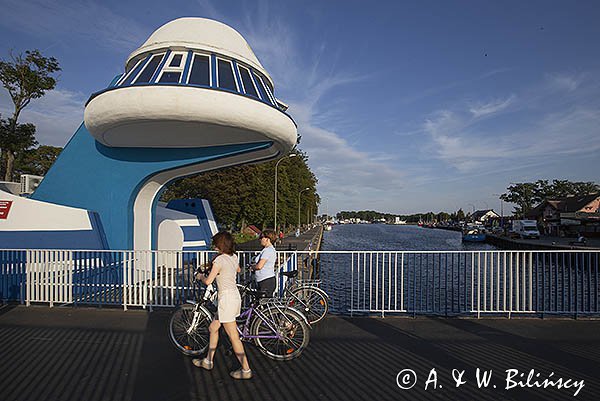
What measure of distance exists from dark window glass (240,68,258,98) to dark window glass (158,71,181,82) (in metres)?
1.97

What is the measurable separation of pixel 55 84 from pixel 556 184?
92937 millimetres

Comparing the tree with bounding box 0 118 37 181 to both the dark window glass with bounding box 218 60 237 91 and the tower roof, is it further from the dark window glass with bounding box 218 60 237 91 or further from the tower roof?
the dark window glass with bounding box 218 60 237 91

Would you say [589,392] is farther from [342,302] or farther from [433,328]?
[342,302]

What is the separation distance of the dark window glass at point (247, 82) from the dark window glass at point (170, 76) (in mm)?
1970

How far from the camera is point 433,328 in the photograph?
255 inches

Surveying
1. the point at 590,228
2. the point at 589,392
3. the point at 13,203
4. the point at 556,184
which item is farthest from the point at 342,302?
the point at 556,184

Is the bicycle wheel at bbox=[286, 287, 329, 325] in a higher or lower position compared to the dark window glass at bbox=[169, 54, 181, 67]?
lower

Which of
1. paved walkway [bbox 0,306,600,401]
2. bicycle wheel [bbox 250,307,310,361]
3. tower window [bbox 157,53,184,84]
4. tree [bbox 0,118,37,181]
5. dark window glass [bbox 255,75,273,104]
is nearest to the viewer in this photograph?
paved walkway [bbox 0,306,600,401]

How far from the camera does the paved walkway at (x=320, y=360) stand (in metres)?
4.17

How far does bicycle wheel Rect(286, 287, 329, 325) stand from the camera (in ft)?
21.6

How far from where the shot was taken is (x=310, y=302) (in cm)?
672

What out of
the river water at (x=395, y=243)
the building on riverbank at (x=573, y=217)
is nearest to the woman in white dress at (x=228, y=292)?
the river water at (x=395, y=243)

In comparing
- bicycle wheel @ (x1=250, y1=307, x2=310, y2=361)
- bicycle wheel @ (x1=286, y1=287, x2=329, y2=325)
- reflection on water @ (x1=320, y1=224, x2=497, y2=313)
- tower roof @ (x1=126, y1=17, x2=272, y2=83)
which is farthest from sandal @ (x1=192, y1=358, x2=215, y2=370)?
tower roof @ (x1=126, y1=17, x2=272, y2=83)

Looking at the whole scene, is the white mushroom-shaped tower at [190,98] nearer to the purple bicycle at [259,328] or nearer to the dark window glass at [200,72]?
the dark window glass at [200,72]
